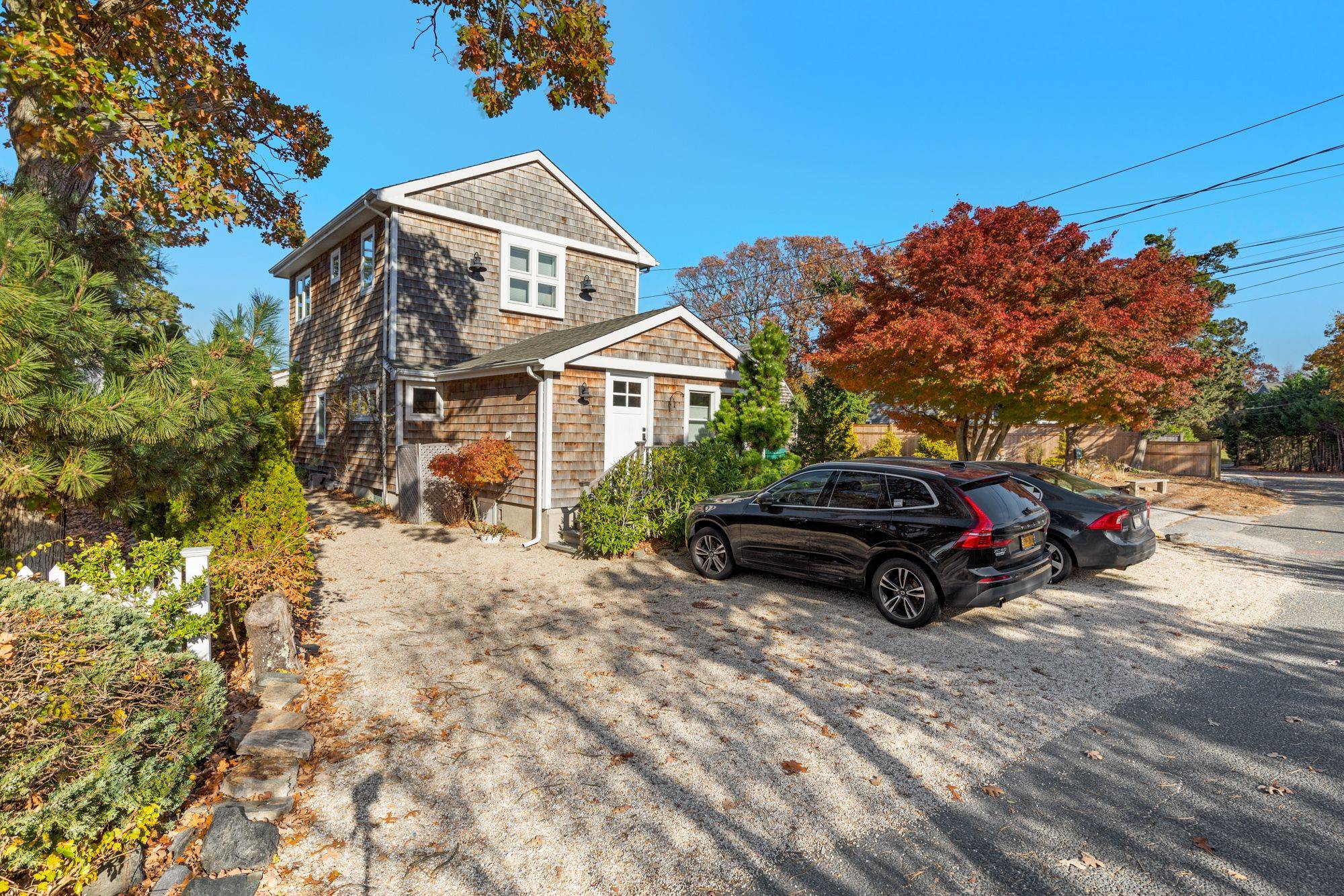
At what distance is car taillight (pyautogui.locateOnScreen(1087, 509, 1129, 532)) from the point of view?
782 cm

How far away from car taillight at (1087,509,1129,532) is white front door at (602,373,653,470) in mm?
7522

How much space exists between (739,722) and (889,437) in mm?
21365

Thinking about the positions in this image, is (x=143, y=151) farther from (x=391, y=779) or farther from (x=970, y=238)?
(x=970, y=238)

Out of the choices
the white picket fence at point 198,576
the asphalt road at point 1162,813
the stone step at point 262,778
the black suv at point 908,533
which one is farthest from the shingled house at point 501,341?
the asphalt road at point 1162,813

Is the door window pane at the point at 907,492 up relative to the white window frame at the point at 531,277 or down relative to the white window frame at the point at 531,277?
down

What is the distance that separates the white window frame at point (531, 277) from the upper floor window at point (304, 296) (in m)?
7.23

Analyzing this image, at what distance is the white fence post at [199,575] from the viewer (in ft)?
14.5

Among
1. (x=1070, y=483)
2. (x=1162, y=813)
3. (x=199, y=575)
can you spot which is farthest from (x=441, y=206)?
(x=1162, y=813)

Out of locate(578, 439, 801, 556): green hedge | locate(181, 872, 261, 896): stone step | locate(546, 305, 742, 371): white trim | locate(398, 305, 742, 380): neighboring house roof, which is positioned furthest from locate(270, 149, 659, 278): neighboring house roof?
locate(181, 872, 261, 896): stone step

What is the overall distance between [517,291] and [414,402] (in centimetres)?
370

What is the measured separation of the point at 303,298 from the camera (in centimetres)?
1884

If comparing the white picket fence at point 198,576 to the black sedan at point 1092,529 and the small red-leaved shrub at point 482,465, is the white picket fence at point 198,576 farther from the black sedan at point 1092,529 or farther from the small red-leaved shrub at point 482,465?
the black sedan at point 1092,529

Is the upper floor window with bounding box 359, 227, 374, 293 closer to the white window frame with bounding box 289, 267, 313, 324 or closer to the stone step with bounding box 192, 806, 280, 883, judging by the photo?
the white window frame with bounding box 289, 267, 313, 324

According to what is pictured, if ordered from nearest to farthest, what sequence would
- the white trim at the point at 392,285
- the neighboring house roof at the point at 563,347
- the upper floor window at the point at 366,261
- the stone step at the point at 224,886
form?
the stone step at the point at 224,886
the neighboring house roof at the point at 563,347
the white trim at the point at 392,285
the upper floor window at the point at 366,261
